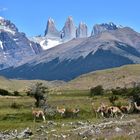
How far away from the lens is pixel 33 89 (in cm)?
10606

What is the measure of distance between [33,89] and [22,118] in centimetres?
3418

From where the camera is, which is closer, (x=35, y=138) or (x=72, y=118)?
(x=35, y=138)

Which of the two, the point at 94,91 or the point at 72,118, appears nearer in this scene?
the point at 72,118

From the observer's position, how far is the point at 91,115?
7362cm

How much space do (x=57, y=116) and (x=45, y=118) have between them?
8.28ft

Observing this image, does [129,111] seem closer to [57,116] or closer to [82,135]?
[57,116]

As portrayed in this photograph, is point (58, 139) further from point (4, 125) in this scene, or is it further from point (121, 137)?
point (4, 125)

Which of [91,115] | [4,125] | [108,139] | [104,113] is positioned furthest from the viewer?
[91,115]

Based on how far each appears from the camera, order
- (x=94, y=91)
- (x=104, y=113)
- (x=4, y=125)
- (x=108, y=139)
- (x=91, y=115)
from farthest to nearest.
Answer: (x=94, y=91)
(x=91, y=115)
(x=104, y=113)
(x=4, y=125)
(x=108, y=139)

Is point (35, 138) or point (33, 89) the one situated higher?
point (33, 89)

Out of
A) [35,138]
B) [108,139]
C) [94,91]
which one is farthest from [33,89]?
[94,91]

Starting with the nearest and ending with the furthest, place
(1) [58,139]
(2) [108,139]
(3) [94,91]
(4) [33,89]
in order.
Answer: (2) [108,139], (1) [58,139], (4) [33,89], (3) [94,91]

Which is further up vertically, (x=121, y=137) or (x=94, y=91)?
(x=94, y=91)

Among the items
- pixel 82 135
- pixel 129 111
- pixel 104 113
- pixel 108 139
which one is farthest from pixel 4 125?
pixel 108 139
